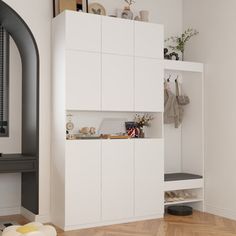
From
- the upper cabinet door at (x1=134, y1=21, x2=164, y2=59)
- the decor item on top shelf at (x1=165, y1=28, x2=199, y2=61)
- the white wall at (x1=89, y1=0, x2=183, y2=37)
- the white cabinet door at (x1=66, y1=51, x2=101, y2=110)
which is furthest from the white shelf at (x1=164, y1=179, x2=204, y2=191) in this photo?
the white wall at (x1=89, y1=0, x2=183, y2=37)

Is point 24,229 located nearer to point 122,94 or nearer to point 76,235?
point 76,235

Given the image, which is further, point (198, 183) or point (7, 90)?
point (198, 183)

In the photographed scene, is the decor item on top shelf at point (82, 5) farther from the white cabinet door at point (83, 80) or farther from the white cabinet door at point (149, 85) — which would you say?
the white cabinet door at point (149, 85)

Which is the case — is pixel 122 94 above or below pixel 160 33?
below

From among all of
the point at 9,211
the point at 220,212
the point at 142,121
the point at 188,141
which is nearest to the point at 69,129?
the point at 142,121

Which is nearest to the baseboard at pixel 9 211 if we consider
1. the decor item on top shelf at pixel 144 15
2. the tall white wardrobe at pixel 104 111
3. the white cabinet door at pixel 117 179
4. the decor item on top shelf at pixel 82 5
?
the tall white wardrobe at pixel 104 111

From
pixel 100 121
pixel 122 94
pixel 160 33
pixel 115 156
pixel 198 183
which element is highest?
pixel 160 33

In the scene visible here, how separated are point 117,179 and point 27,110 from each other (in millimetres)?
1351

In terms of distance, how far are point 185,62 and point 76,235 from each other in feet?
8.48

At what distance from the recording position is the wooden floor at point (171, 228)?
165 inches

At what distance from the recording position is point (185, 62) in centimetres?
520

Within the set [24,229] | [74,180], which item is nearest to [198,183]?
[74,180]

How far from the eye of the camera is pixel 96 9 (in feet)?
16.1

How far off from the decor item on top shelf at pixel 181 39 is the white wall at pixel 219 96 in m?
0.15
